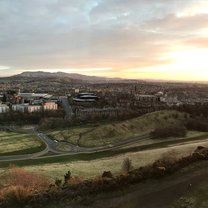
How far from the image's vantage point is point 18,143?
91188mm

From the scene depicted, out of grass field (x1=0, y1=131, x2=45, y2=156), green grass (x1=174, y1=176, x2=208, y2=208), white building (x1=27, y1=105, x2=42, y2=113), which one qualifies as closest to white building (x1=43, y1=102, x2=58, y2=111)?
white building (x1=27, y1=105, x2=42, y2=113)

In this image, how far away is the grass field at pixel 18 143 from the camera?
8112 centimetres

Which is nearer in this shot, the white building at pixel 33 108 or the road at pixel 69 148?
the road at pixel 69 148

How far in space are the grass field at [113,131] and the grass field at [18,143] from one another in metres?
6.49

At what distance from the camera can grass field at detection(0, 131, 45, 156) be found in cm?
8112

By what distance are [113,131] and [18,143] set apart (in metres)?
22.1

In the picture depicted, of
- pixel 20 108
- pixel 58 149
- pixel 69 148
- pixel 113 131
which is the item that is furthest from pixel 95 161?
pixel 20 108

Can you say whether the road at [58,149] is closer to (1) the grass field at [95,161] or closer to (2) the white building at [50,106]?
(1) the grass field at [95,161]

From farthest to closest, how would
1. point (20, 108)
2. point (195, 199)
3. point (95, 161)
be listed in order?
point (20, 108) < point (95, 161) < point (195, 199)

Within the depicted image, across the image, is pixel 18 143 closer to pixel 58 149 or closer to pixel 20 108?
pixel 58 149

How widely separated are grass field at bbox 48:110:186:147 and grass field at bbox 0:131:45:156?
21.3ft

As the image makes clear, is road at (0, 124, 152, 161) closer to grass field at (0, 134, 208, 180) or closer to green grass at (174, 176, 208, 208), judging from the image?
grass field at (0, 134, 208, 180)

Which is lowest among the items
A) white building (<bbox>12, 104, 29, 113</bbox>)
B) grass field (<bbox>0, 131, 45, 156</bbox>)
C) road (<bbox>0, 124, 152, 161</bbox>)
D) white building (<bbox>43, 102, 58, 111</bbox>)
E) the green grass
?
grass field (<bbox>0, 131, 45, 156</bbox>)

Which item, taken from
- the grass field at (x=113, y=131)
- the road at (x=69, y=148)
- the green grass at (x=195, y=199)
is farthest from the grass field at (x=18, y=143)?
the green grass at (x=195, y=199)
